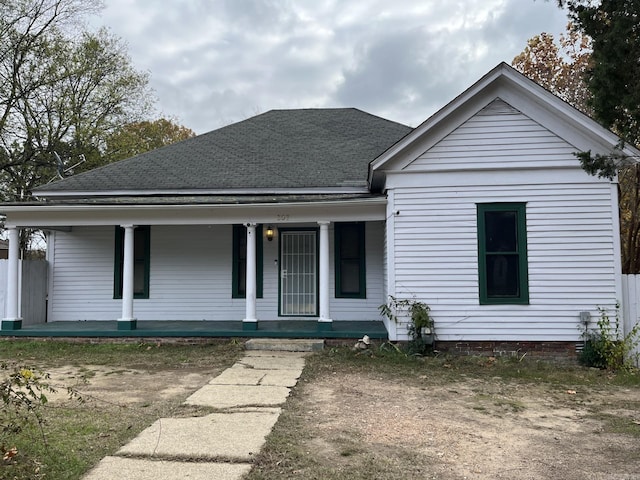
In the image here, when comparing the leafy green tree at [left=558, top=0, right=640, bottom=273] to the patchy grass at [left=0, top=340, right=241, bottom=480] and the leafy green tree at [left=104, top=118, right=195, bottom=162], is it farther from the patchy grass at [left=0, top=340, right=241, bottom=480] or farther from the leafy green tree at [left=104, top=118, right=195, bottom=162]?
the leafy green tree at [left=104, top=118, right=195, bottom=162]

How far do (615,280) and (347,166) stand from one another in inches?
246

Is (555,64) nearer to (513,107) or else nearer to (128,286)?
(513,107)

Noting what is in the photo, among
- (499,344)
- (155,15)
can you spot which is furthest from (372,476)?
(155,15)

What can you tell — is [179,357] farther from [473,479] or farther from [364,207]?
[473,479]

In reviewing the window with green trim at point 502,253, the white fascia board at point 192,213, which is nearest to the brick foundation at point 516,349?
the window with green trim at point 502,253

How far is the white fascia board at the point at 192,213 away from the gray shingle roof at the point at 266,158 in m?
1.31

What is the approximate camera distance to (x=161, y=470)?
3.63 meters

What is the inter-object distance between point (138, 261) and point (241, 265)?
8.43 ft

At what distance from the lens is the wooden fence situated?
33.7ft

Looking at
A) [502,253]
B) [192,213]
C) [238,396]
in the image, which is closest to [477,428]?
[238,396]

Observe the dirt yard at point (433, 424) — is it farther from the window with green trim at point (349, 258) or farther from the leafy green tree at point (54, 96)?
the leafy green tree at point (54, 96)

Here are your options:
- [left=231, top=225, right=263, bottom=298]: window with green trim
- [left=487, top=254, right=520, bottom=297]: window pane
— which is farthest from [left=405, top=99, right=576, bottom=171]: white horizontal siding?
[left=231, top=225, right=263, bottom=298]: window with green trim

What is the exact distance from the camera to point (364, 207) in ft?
30.9

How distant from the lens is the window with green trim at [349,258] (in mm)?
10750
